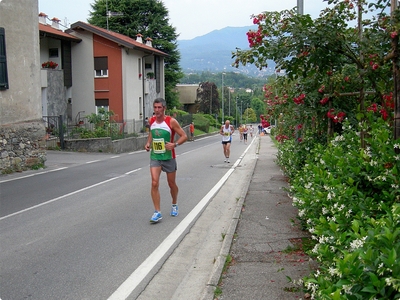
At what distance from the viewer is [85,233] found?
766 centimetres

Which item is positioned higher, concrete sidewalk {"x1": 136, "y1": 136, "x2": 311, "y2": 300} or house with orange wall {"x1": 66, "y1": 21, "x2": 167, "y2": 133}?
house with orange wall {"x1": 66, "y1": 21, "x2": 167, "y2": 133}

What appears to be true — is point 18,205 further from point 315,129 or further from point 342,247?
point 342,247

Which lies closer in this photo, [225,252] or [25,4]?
[225,252]

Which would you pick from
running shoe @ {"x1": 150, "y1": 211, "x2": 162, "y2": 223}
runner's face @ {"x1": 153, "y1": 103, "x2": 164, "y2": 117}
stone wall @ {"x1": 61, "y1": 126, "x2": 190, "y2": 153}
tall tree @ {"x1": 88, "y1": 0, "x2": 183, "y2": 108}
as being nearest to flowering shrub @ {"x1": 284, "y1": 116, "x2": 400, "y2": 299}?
running shoe @ {"x1": 150, "y1": 211, "x2": 162, "y2": 223}

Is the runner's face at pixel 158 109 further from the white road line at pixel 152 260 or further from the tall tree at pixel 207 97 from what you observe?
the tall tree at pixel 207 97

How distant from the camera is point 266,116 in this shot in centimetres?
1359

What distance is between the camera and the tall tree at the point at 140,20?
5450 centimetres

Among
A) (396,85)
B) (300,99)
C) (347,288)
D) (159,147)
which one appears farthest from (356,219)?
(300,99)

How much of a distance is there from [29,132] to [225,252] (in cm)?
1353

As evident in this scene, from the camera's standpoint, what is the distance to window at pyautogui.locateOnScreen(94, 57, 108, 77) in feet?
124

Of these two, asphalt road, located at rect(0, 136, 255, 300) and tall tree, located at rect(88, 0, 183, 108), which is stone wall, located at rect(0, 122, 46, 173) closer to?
asphalt road, located at rect(0, 136, 255, 300)

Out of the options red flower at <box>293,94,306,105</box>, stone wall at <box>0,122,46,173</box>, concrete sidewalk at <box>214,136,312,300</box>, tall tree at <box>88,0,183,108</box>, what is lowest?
concrete sidewalk at <box>214,136,312,300</box>

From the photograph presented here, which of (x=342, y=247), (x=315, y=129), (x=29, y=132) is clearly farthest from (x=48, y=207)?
(x=29, y=132)

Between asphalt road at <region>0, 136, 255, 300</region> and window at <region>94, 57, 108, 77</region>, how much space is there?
2408cm
